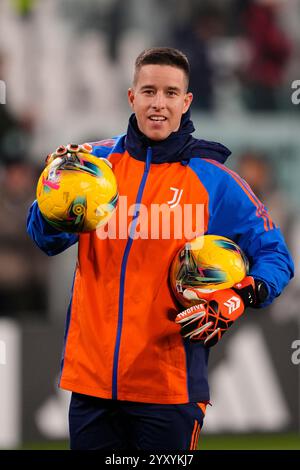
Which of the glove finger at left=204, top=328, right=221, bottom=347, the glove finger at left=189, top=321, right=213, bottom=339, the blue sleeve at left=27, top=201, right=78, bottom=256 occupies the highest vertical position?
the blue sleeve at left=27, top=201, right=78, bottom=256

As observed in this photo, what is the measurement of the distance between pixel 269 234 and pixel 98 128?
4.93 metres

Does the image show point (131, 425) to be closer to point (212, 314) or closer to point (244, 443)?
point (212, 314)

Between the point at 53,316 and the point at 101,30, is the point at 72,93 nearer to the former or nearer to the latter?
the point at 101,30

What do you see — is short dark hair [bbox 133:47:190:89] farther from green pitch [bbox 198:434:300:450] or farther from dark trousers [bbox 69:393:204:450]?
green pitch [bbox 198:434:300:450]

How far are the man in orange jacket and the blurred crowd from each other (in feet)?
14.7

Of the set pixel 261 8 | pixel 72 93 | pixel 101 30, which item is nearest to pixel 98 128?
pixel 72 93

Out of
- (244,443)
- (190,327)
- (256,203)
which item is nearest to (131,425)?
(190,327)

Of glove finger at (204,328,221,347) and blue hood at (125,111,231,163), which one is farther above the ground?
blue hood at (125,111,231,163)

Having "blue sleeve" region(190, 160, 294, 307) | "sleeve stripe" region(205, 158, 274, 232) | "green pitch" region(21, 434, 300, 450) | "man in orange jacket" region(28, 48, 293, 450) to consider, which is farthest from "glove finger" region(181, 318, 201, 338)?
"green pitch" region(21, 434, 300, 450)

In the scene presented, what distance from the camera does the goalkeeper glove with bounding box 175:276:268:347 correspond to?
3969 mm

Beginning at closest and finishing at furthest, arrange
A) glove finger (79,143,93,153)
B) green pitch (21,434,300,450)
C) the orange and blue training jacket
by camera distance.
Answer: glove finger (79,143,93,153), the orange and blue training jacket, green pitch (21,434,300,450)

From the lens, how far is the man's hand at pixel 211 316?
397cm

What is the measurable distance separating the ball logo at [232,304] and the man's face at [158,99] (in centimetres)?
73

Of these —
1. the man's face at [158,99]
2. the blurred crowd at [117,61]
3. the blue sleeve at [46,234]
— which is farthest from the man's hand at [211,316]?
the blurred crowd at [117,61]
